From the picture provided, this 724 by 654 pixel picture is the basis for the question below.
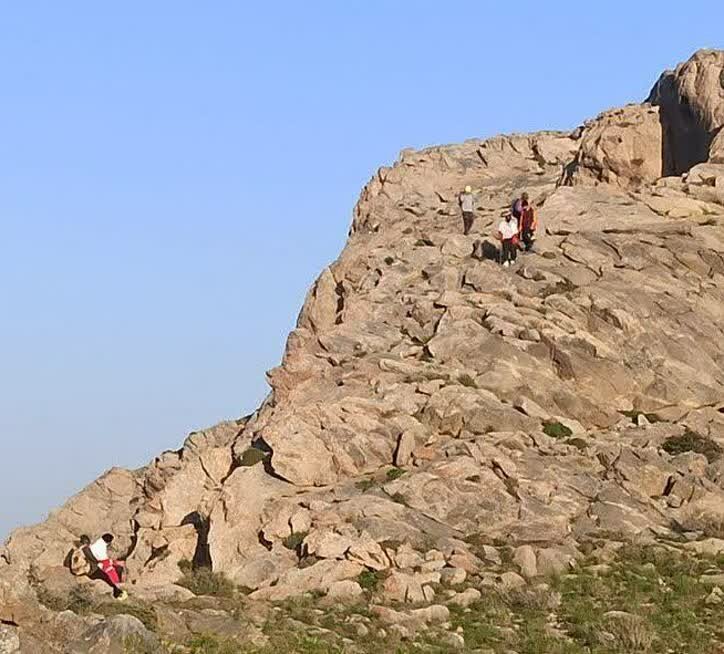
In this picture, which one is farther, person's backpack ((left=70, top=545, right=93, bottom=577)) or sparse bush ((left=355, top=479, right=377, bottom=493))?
person's backpack ((left=70, top=545, right=93, bottom=577))

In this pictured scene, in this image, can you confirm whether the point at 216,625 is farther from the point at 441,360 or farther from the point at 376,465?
the point at 441,360

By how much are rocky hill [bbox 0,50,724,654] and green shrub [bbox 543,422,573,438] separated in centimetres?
8

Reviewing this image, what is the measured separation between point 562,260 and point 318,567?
18.2 meters

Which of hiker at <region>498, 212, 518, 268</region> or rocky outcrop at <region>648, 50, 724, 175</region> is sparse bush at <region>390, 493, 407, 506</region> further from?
rocky outcrop at <region>648, 50, 724, 175</region>

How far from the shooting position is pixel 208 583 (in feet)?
87.1

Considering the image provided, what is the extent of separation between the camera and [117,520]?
42.8 meters

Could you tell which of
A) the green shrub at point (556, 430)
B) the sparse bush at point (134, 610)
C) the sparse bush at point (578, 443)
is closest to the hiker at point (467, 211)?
the green shrub at point (556, 430)

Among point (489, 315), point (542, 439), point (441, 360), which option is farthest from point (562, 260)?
point (542, 439)

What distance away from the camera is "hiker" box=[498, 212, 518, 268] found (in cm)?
4034

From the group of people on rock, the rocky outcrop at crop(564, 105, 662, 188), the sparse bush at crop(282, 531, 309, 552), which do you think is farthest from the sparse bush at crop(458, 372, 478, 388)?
the rocky outcrop at crop(564, 105, 662, 188)

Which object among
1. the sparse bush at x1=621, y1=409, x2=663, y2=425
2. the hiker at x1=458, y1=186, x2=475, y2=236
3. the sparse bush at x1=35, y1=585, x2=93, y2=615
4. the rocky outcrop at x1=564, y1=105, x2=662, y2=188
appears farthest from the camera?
the rocky outcrop at x1=564, y1=105, x2=662, y2=188

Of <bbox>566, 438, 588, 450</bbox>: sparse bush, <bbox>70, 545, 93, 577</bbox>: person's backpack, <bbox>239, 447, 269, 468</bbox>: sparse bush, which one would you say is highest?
<bbox>239, 447, 269, 468</bbox>: sparse bush

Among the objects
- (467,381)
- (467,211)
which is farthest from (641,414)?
(467,211)

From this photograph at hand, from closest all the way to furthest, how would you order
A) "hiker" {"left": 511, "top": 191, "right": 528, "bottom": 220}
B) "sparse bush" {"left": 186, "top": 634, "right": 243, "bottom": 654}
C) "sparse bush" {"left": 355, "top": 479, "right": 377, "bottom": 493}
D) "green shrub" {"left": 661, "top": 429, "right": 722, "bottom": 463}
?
1. "sparse bush" {"left": 186, "top": 634, "right": 243, "bottom": 654}
2. "sparse bush" {"left": 355, "top": 479, "right": 377, "bottom": 493}
3. "green shrub" {"left": 661, "top": 429, "right": 722, "bottom": 463}
4. "hiker" {"left": 511, "top": 191, "right": 528, "bottom": 220}
